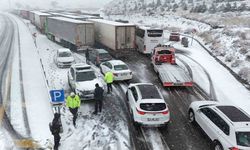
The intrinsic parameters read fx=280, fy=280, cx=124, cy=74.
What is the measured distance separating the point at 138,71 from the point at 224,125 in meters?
13.8

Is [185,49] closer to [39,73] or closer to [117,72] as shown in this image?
[117,72]

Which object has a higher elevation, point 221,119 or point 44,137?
point 221,119

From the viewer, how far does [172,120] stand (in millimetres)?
15422

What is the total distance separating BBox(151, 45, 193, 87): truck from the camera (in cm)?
2020

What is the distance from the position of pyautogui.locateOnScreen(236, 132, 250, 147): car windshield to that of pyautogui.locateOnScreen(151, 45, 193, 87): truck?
9.26 m

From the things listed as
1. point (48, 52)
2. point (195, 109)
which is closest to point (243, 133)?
point (195, 109)

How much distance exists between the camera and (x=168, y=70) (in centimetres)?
2206

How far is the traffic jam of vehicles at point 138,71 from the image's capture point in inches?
476

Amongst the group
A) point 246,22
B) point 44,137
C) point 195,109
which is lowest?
point 44,137

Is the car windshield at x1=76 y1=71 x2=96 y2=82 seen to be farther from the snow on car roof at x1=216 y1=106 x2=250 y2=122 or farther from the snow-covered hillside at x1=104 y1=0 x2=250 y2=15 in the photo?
the snow-covered hillside at x1=104 y1=0 x2=250 y2=15

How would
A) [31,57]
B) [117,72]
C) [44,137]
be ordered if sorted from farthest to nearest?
[31,57]
[117,72]
[44,137]

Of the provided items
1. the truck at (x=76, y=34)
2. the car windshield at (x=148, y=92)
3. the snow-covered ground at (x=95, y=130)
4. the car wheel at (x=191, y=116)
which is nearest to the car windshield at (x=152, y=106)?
the car windshield at (x=148, y=92)

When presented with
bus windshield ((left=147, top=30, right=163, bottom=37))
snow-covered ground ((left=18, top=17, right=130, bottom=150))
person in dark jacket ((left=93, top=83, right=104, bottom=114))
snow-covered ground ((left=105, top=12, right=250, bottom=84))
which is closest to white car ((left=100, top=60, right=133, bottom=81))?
snow-covered ground ((left=18, top=17, right=130, bottom=150))

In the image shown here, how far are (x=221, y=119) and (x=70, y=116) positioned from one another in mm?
8093
